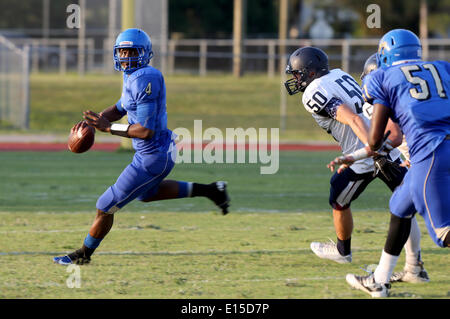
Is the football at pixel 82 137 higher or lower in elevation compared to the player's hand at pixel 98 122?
lower

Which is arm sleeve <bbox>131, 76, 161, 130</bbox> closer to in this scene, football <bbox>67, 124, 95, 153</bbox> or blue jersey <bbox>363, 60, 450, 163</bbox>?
football <bbox>67, 124, 95, 153</bbox>

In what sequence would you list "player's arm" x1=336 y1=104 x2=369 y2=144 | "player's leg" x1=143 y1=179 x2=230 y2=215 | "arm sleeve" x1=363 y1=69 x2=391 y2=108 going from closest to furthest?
"arm sleeve" x1=363 y1=69 x2=391 y2=108 < "player's arm" x1=336 y1=104 x2=369 y2=144 < "player's leg" x1=143 y1=179 x2=230 y2=215

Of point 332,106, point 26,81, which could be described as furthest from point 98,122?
point 26,81

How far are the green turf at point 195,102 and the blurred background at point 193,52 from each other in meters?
0.03

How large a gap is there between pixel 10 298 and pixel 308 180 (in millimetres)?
6920

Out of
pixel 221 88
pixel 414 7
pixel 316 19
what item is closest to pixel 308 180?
pixel 221 88

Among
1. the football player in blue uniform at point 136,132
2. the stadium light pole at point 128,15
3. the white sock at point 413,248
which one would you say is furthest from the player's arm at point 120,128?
the stadium light pole at point 128,15

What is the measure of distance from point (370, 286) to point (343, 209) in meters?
1.10

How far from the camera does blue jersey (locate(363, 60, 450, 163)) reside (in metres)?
4.88

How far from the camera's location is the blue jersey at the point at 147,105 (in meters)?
5.95

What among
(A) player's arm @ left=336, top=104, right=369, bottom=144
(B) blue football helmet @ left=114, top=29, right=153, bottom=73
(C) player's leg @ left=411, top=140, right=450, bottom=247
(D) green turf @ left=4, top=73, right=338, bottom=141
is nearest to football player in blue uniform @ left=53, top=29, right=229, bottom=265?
(B) blue football helmet @ left=114, top=29, right=153, bottom=73

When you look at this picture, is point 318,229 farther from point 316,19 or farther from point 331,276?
point 316,19

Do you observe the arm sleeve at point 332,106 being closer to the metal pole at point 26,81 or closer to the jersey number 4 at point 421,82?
the jersey number 4 at point 421,82

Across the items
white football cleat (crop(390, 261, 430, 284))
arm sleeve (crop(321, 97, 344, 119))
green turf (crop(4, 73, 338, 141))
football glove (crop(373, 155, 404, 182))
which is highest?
arm sleeve (crop(321, 97, 344, 119))
